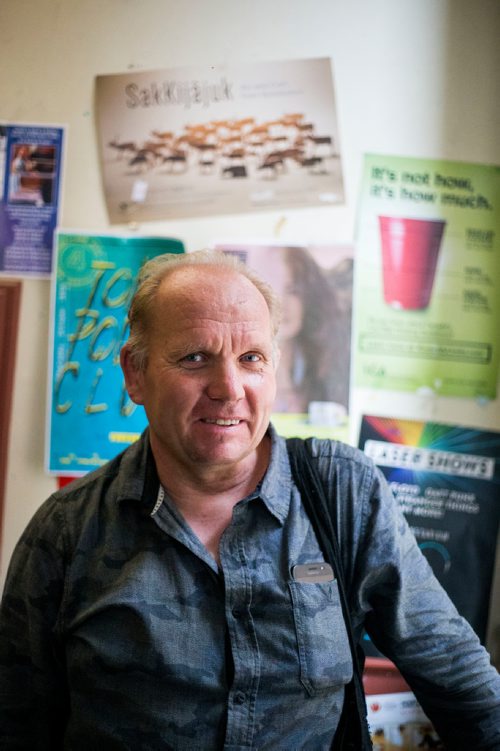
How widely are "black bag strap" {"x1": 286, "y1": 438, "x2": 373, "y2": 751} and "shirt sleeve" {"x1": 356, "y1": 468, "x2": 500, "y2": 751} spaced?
0.04 meters

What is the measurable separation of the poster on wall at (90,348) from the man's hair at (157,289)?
0.37m

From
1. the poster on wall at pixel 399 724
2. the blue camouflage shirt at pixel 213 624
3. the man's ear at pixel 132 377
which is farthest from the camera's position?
the poster on wall at pixel 399 724

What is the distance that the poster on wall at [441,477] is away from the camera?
1382 mm

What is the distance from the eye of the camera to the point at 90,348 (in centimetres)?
137

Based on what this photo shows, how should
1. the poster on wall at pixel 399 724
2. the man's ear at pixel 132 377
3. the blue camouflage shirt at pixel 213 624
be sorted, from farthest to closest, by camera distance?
the poster on wall at pixel 399 724 → the man's ear at pixel 132 377 → the blue camouflage shirt at pixel 213 624

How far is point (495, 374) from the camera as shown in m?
1.40

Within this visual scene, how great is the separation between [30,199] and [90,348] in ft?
1.07

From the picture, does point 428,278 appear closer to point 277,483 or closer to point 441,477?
point 441,477

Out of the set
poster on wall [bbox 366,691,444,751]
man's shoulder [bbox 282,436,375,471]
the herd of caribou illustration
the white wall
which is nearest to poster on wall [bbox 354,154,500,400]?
the white wall

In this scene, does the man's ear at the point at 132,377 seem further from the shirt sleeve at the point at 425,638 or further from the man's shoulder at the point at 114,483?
the shirt sleeve at the point at 425,638

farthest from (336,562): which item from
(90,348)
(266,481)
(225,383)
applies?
(90,348)

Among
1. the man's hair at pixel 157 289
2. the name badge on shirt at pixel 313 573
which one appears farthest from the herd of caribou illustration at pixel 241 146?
the name badge on shirt at pixel 313 573

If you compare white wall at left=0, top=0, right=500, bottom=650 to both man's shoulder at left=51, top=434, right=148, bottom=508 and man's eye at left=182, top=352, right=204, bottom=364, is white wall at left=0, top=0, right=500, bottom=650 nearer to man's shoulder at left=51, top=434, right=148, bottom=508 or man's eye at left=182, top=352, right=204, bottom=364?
man's shoulder at left=51, top=434, right=148, bottom=508

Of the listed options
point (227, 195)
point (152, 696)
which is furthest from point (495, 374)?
point (152, 696)
